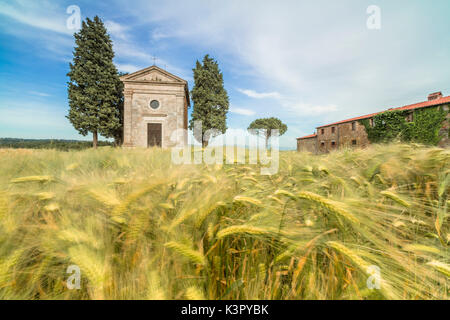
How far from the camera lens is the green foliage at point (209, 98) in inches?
1001

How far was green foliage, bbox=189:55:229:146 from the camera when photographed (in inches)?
1001

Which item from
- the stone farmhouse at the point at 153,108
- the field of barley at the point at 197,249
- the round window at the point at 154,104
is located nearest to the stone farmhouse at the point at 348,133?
the stone farmhouse at the point at 153,108

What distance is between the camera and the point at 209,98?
83.2 feet

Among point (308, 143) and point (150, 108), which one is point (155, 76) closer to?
point (150, 108)

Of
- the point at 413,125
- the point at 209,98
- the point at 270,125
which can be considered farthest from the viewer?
the point at 270,125

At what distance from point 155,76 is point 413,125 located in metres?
29.8

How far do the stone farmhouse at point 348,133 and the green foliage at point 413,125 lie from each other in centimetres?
49

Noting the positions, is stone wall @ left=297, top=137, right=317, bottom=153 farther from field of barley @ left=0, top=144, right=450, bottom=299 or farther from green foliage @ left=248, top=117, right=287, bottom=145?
field of barley @ left=0, top=144, right=450, bottom=299

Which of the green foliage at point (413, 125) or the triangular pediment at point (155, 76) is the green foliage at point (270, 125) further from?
the triangular pediment at point (155, 76)

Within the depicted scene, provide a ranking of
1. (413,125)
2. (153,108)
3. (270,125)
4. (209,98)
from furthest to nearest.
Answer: (270,125)
(209,98)
(413,125)
(153,108)

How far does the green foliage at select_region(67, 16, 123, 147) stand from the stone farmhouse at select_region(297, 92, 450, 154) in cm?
2253

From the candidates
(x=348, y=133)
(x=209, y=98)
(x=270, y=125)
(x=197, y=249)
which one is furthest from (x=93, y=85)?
(x=270, y=125)

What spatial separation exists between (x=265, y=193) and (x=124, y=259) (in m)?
0.95

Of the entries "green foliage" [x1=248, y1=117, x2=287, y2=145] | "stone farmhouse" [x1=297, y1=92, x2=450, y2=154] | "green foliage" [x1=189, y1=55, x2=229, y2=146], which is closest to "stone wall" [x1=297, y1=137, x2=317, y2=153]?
"stone farmhouse" [x1=297, y1=92, x2=450, y2=154]
